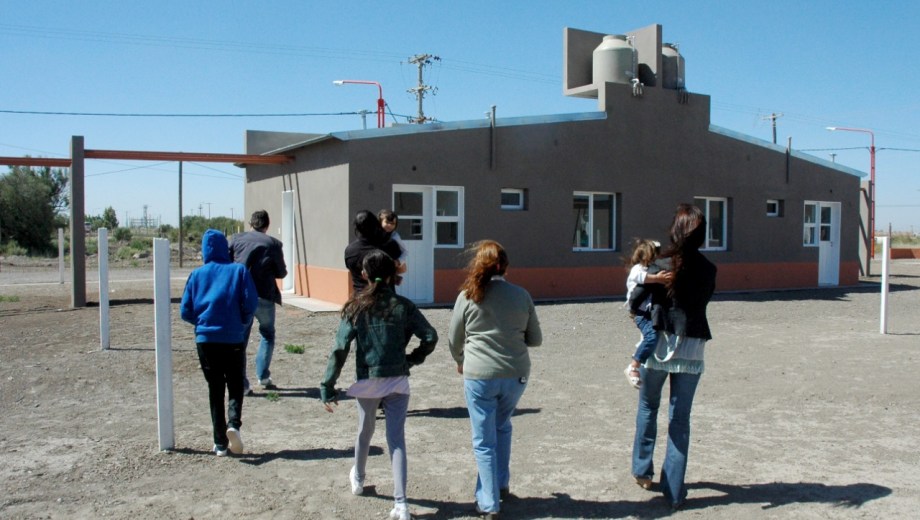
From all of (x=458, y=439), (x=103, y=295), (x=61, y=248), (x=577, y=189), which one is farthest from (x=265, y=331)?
(x=61, y=248)

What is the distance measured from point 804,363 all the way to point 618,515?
5.87 m

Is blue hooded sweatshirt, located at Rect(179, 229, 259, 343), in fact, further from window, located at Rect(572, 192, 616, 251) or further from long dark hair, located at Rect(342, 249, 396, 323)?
window, located at Rect(572, 192, 616, 251)

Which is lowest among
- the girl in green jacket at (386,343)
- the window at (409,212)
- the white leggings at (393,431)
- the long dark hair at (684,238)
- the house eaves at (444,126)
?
the white leggings at (393,431)

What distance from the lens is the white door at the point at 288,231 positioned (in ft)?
57.0

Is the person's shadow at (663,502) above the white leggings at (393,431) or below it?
below

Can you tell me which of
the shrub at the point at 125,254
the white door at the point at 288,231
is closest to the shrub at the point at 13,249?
the shrub at the point at 125,254

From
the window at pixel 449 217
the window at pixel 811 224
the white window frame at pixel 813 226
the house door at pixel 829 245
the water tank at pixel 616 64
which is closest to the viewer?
the window at pixel 449 217

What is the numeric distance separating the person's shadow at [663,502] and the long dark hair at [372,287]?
1.23 metres

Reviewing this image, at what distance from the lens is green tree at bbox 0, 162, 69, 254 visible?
133 feet

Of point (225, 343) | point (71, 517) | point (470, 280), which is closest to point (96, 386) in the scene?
point (225, 343)

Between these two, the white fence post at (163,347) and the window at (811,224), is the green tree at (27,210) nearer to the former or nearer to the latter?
the window at (811,224)

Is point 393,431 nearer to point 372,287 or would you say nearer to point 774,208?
point 372,287

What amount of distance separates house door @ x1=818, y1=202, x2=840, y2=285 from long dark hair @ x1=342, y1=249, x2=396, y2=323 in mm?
19863

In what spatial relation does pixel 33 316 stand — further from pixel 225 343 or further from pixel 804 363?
pixel 804 363
